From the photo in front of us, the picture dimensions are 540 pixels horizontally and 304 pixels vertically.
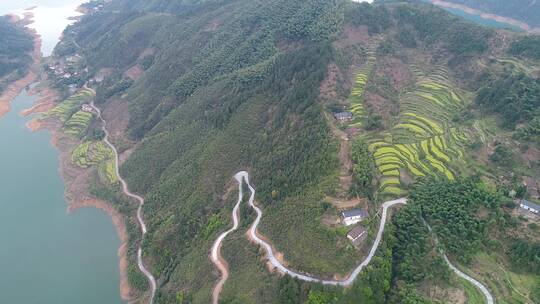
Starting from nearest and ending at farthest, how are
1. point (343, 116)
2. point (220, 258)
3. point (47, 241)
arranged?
1. point (220, 258)
2. point (343, 116)
3. point (47, 241)

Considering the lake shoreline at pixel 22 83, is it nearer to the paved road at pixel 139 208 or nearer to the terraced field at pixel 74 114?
the terraced field at pixel 74 114

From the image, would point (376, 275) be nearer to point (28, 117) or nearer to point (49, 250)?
point (49, 250)

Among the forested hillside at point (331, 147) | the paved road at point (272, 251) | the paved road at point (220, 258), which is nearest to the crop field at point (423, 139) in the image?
the forested hillside at point (331, 147)

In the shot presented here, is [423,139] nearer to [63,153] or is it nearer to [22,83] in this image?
[63,153]

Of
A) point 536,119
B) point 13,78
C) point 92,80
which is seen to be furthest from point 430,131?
point 13,78

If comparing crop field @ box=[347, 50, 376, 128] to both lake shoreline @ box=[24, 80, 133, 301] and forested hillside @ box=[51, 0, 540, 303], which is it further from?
lake shoreline @ box=[24, 80, 133, 301]

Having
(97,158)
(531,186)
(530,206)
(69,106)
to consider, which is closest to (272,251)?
(530,206)
